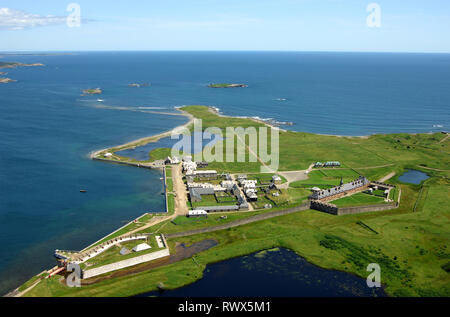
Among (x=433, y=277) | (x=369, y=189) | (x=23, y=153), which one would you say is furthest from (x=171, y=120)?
(x=433, y=277)

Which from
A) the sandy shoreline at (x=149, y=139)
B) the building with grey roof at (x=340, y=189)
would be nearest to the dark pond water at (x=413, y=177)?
the building with grey roof at (x=340, y=189)

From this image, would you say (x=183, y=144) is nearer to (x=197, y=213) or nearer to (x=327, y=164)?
(x=327, y=164)

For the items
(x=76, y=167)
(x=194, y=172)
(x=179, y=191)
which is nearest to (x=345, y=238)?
(x=179, y=191)

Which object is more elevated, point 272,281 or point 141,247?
point 141,247

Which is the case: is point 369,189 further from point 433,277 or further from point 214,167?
point 214,167

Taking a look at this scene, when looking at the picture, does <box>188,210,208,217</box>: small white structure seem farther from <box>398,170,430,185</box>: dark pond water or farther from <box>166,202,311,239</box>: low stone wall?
<box>398,170,430,185</box>: dark pond water

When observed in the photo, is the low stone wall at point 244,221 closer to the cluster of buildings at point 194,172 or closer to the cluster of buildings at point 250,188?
the cluster of buildings at point 250,188

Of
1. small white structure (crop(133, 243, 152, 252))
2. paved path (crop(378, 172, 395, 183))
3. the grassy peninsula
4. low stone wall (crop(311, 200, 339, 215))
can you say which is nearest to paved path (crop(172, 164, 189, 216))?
the grassy peninsula
